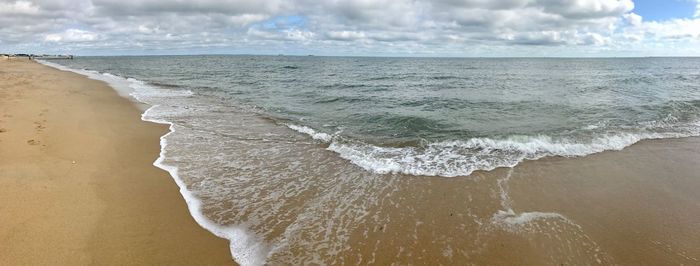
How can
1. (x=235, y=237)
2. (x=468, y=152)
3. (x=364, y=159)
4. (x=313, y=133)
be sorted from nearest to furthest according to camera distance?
(x=235, y=237) < (x=364, y=159) < (x=468, y=152) < (x=313, y=133)

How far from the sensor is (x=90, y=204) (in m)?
6.42

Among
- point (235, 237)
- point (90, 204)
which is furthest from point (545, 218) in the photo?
point (90, 204)

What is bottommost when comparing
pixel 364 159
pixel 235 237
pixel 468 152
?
pixel 235 237

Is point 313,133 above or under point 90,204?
above

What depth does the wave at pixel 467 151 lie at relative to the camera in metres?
9.18

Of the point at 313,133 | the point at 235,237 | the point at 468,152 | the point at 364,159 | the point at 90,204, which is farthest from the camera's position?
the point at 313,133

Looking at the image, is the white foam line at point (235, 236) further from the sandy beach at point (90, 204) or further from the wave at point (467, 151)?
the wave at point (467, 151)

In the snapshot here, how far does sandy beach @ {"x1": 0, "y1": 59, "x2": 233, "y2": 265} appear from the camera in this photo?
5.02 metres

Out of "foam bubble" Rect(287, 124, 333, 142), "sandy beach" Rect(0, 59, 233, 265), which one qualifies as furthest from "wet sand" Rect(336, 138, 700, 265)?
"foam bubble" Rect(287, 124, 333, 142)

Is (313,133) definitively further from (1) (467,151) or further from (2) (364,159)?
(1) (467,151)

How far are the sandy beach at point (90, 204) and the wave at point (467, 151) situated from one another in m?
4.61

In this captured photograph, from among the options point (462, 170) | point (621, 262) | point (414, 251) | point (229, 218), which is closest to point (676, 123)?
point (462, 170)

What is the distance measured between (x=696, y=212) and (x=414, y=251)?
5705 mm

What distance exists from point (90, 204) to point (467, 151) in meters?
8.99
